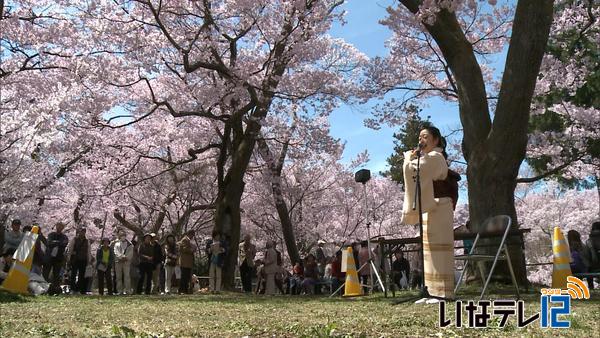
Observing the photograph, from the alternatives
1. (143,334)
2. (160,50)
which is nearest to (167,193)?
(160,50)

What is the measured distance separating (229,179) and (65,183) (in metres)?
9.51

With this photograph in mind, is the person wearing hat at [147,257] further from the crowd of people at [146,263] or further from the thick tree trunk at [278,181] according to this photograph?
the thick tree trunk at [278,181]

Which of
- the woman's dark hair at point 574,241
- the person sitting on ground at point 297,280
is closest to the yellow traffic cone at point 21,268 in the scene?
the person sitting on ground at point 297,280

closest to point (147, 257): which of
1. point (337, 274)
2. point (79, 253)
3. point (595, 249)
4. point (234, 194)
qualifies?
point (79, 253)

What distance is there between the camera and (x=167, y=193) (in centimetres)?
2239

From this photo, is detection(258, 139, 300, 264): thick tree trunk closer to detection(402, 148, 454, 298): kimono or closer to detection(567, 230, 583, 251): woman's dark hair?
detection(567, 230, 583, 251): woman's dark hair

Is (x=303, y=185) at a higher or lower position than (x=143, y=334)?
higher

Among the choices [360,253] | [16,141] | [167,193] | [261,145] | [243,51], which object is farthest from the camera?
[167,193]

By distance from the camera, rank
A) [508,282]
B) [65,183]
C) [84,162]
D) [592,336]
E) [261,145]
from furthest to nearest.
A: 1. [65,183]
2. [84,162]
3. [261,145]
4. [508,282]
5. [592,336]

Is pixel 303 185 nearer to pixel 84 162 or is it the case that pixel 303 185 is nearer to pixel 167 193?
pixel 167 193

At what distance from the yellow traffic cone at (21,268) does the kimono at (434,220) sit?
5.79 metres

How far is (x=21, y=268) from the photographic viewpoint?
325 inches

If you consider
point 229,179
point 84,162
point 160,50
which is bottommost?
point 229,179

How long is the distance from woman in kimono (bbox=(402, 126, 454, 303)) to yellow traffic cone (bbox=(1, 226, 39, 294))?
A: 5.77m
